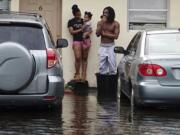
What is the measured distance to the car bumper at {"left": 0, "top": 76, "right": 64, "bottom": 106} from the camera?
9.86 meters

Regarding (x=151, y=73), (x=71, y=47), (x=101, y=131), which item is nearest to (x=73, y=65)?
(x=71, y=47)

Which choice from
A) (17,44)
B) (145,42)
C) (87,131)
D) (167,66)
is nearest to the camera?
(87,131)

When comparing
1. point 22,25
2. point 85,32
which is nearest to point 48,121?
point 22,25

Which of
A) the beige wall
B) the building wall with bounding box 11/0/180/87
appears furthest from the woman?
the beige wall

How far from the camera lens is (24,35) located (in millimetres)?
10250

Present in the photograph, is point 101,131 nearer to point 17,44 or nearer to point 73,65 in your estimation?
point 17,44

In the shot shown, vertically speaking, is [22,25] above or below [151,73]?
above

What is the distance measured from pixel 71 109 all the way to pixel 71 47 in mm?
5159

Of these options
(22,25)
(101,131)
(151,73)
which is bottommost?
(101,131)

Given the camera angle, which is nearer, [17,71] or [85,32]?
[17,71]

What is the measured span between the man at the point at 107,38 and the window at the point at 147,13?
149 centimetres

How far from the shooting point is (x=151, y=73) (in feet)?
34.6

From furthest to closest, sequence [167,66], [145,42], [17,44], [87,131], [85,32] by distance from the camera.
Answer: [85,32] → [145,42] → [167,66] → [17,44] → [87,131]

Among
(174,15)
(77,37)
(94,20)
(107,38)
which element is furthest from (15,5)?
(174,15)
